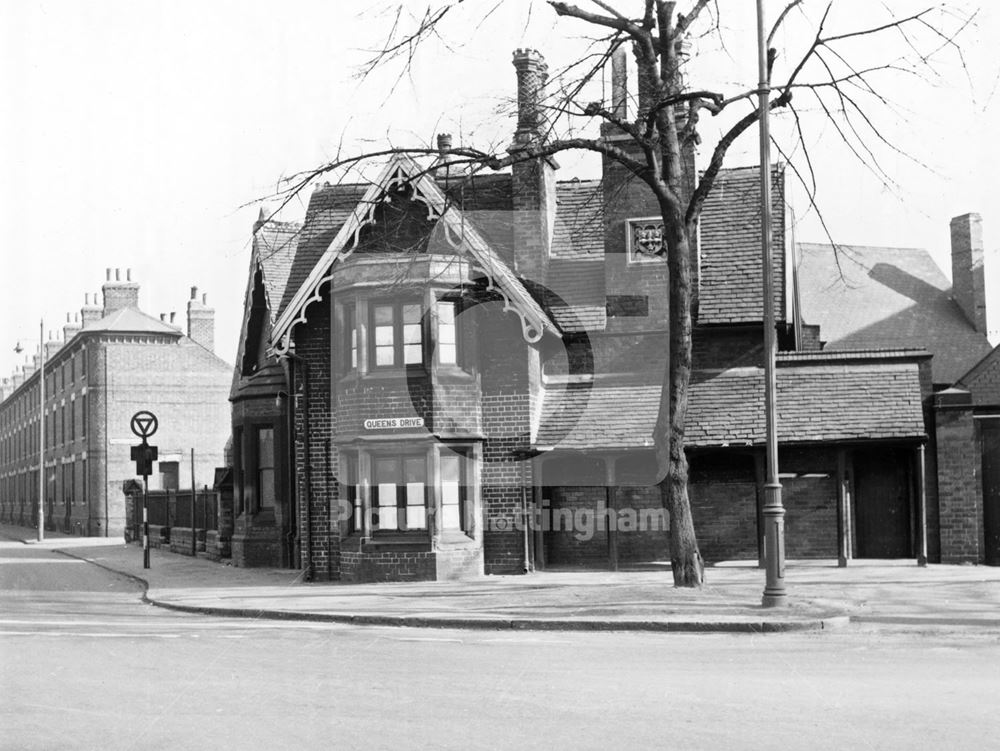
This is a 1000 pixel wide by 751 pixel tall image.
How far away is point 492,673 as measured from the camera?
11352 mm

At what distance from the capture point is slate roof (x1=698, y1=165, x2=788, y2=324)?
24.6 metres

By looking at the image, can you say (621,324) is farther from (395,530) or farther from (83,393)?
(83,393)

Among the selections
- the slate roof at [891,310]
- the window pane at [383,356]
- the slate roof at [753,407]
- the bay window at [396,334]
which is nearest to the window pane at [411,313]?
the bay window at [396,334]

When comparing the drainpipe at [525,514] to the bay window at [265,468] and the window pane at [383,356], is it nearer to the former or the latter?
the window pane at [383,356]

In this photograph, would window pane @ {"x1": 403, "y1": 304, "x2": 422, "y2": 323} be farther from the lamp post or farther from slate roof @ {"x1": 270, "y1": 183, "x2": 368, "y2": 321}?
the lamp post

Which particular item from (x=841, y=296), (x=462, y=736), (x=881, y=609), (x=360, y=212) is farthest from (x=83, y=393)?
(x=462, y=736)

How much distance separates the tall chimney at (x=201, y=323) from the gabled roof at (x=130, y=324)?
3.23 meters

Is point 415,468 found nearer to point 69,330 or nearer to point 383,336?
point 383,336

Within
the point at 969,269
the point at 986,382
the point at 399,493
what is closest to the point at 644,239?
the point at 986,382

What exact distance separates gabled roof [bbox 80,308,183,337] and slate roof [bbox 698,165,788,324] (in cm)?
3597

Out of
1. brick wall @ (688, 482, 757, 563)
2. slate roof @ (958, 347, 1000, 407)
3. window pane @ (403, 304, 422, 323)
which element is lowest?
brick wall @ (688, 482, 757, 563)

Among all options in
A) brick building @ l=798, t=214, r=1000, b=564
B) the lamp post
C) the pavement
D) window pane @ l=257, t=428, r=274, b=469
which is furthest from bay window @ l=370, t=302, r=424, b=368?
brick building @ l=798, t=214, r=1000, b=564

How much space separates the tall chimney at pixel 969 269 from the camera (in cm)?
4650

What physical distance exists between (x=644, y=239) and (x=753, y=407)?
14.1ft
